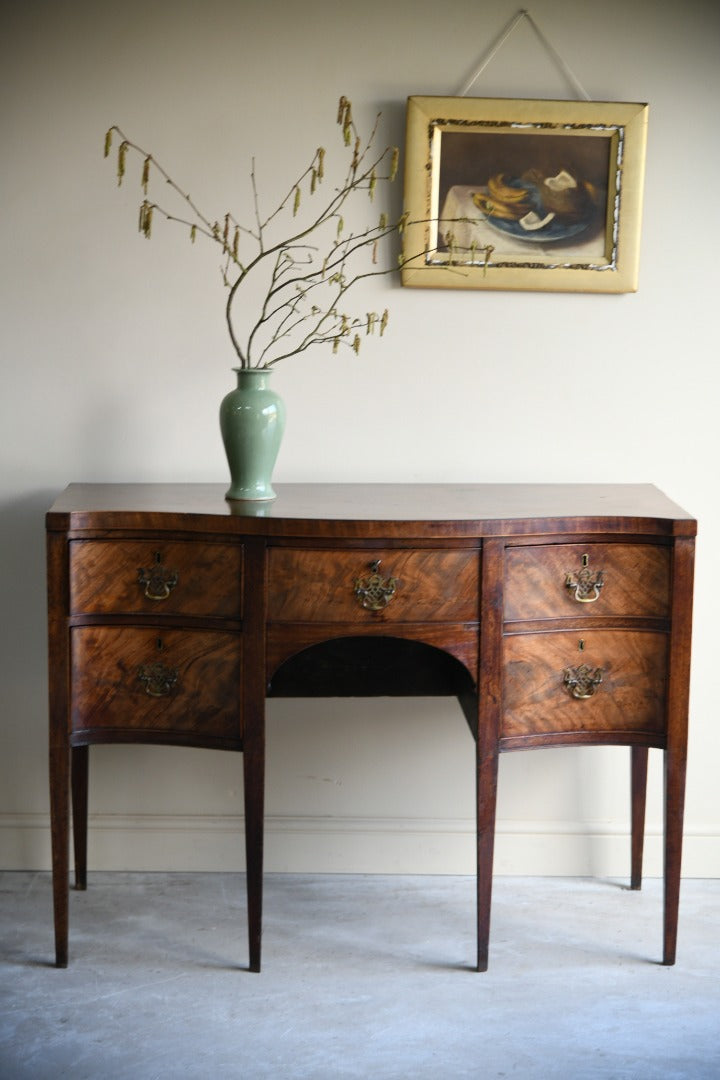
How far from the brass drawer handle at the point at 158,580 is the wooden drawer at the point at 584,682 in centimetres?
68

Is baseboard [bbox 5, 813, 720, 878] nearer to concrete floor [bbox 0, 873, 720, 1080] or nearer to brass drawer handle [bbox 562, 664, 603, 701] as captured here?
concrete floor [bbox 0, 873, 720, 1080]

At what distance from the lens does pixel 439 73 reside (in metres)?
2.73

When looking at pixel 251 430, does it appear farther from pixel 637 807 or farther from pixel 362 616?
pixel 637 807

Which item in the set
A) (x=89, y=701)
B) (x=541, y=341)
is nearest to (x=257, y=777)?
(x=89, y=701)

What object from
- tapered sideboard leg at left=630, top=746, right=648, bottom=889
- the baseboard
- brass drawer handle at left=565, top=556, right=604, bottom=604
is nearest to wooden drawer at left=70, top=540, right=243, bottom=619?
brass drawer handle at left=565, top=556, right=604, bottom=604

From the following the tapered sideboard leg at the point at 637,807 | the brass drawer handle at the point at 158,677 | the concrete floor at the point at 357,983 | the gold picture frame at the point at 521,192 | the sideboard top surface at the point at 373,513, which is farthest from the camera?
the tapered sideboard leg at the point at 637,807

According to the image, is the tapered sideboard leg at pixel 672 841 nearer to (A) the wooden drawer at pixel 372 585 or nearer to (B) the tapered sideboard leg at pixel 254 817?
(A) the wooden drawer at pixel 372 585

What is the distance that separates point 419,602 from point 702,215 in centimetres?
121

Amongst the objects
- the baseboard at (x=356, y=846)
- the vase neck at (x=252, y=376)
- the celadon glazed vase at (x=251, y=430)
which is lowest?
the baseboard at (x=356, y=846)

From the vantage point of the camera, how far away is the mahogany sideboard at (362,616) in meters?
2.32

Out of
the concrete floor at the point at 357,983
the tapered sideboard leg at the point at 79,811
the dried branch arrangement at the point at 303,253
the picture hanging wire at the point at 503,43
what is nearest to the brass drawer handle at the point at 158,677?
the tapered sideboard leg at the point at 79,811

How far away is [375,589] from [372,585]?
0.01m

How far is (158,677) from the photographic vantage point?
239 cm

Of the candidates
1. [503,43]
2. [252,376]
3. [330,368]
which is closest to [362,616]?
[252,376]
